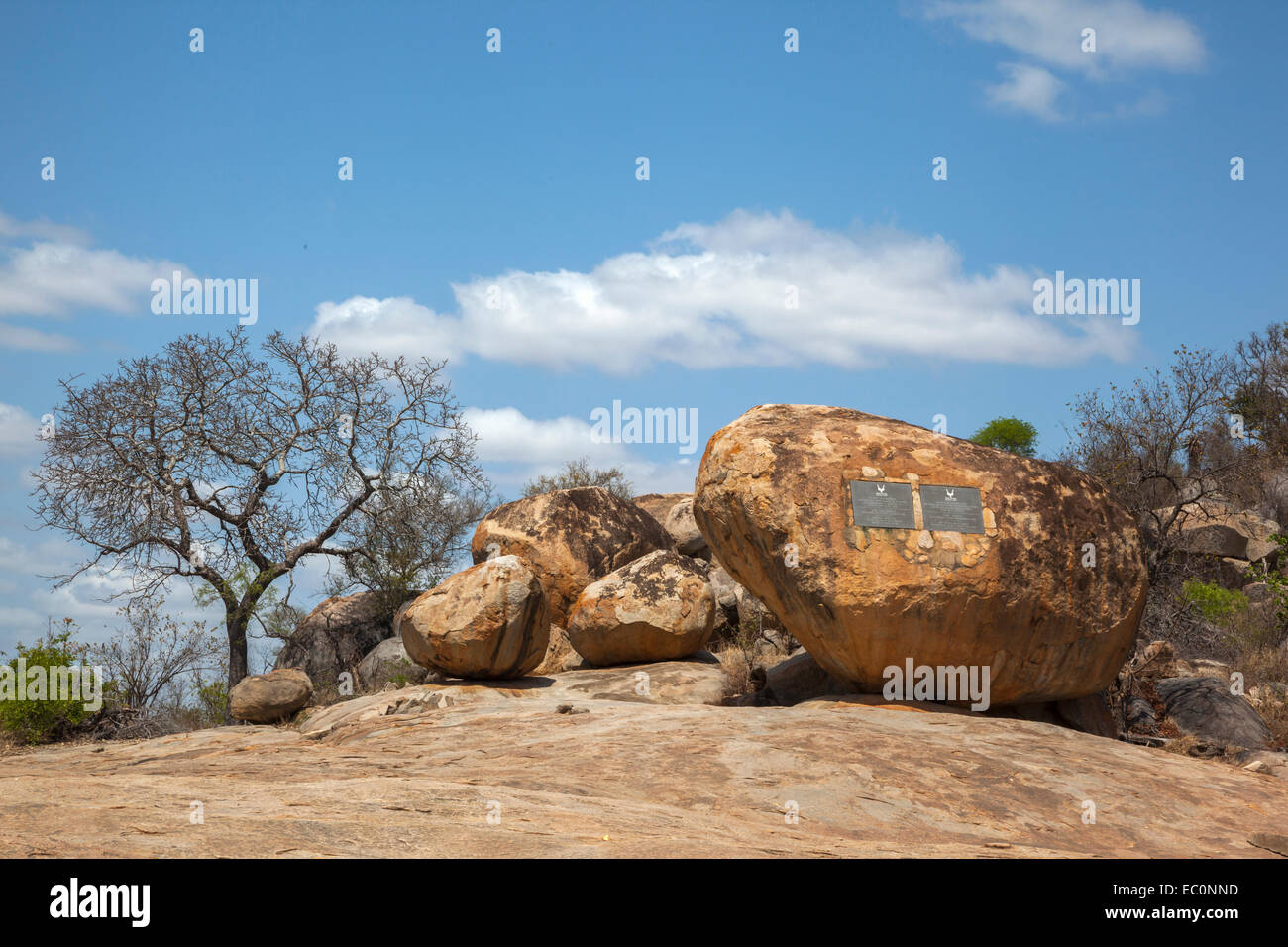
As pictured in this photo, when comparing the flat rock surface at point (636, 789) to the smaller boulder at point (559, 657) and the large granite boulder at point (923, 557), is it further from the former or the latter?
the smaller boulder at point (559, 657)

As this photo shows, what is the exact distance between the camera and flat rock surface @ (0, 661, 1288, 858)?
15.0 ft

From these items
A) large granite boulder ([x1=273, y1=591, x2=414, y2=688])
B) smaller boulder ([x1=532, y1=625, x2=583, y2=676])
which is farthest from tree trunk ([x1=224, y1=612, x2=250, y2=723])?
smaller boulder ([x1=532, y1=625, x2=583, y2=676])

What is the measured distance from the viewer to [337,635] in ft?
61.5

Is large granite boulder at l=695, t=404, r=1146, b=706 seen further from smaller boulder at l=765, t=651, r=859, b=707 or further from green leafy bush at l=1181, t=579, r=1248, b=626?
green leafy bush at l=1181, t=579, r=1248, b=626

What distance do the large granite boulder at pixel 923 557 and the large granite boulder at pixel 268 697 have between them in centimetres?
648

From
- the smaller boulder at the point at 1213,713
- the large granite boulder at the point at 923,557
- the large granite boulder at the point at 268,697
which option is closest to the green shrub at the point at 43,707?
the large granite boulder at the point at 268,697

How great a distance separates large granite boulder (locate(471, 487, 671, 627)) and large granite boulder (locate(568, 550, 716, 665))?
2077mm

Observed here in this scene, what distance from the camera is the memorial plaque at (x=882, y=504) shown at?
975cm

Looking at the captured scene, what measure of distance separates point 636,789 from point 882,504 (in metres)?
4.34

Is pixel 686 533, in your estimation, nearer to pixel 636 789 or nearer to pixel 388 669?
pixel 388 669

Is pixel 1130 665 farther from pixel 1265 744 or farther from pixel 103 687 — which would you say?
pixel 103 687

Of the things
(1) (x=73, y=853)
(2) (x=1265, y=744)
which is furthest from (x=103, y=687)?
(2) (x=1265, y=744)

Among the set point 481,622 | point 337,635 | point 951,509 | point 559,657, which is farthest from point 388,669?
point 951,509
